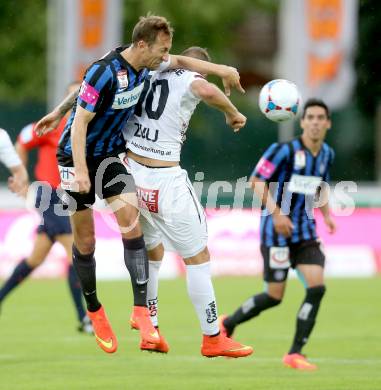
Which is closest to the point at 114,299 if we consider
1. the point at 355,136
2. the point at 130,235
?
the point at 130,235

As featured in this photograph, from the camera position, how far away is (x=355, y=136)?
28.5m

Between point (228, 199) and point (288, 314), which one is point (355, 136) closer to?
point (228, 199)

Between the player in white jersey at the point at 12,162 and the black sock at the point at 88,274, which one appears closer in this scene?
the black sock at the point at 88,274

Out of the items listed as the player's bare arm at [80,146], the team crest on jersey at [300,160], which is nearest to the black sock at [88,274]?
the player's bare arm at [80,146]

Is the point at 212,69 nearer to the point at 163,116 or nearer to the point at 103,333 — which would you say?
→ the point at 163,116

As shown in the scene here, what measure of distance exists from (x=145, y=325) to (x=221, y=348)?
0.66 metres

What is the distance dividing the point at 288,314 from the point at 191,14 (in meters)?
19.5

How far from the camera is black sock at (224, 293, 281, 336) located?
1158 cm

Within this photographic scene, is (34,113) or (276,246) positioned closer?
(276,246)

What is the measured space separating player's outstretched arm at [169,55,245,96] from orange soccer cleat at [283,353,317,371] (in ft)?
9.32

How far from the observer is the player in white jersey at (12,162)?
11.1 m

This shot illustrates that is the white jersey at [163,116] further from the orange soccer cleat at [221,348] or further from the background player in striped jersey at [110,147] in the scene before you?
the orange soccer cleat at [221,348]

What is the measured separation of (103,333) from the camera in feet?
31.2

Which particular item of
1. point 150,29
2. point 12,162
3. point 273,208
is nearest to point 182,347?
point 273,208
